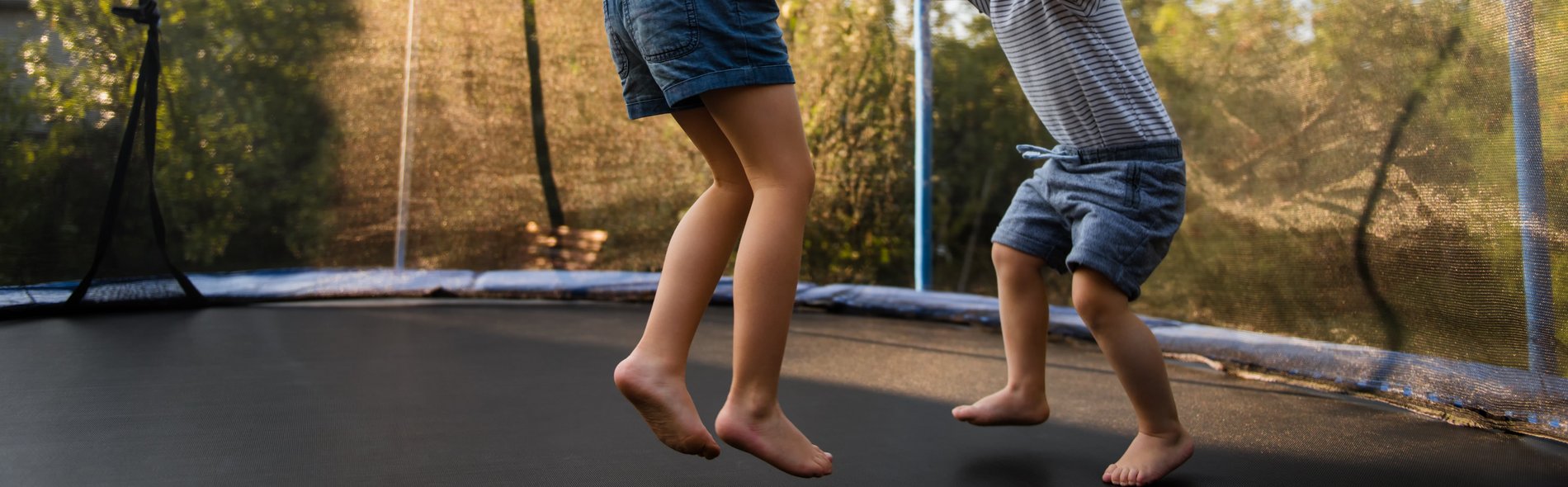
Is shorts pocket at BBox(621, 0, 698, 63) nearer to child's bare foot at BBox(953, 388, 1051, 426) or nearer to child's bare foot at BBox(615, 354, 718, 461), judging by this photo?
child's bare foot at BBox(615, 354, 718, 461)

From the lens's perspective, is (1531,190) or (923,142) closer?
(1531,190)

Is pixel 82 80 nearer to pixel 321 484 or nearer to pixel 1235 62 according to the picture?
pixel 321 484

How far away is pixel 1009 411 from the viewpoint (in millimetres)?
1322

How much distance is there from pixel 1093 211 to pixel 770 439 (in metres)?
0.48

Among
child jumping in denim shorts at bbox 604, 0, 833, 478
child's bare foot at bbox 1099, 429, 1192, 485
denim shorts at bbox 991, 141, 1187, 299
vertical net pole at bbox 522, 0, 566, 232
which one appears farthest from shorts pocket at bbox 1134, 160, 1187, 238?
vertical net pole at bbox 522, 0, 566, 232

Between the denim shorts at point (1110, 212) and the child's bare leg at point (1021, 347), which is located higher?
the denim shorts at point (1110, 212)

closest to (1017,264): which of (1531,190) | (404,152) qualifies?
(1531,190)

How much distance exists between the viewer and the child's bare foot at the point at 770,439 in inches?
39.9

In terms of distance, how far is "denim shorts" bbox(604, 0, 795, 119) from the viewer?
0.96 meters

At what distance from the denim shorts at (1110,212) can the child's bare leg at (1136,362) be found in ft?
0.06

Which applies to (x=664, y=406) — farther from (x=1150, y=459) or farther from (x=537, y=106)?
(x=537, y=106)

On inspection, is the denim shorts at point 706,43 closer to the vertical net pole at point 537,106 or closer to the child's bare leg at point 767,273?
the child's bare leg at point 767,273

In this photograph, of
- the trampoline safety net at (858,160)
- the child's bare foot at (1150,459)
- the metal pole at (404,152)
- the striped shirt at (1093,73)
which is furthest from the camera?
the metal pole at (404,152)

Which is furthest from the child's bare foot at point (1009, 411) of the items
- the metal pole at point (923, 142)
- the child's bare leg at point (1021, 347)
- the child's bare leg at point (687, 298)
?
the metal pole at point (923, 142)
